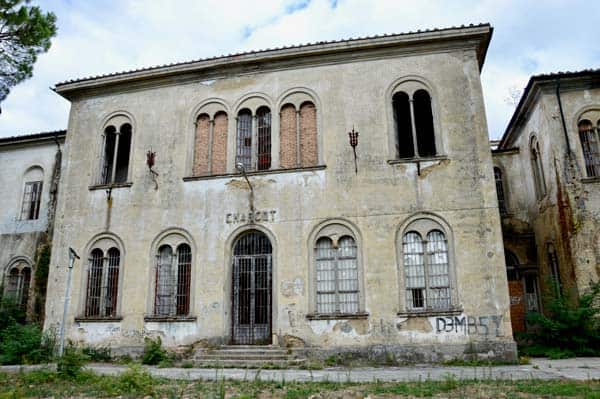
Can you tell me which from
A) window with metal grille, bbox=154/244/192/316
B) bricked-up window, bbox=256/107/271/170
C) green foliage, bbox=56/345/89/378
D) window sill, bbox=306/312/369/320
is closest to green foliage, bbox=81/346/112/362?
window with metal grille, bbox=154/244/192/316

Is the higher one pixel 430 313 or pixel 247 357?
pixel 430 313

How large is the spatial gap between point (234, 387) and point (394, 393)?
108 inches

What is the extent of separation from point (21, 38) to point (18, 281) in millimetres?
10956

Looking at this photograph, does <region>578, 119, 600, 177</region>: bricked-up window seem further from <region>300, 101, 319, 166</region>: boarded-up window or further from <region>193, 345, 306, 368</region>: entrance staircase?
<region>193, 345, 306, 368</region>: entrance staircase

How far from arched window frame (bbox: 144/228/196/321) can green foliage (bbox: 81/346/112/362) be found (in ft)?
4.80

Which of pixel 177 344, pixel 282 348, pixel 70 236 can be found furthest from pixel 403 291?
pixel 70 236

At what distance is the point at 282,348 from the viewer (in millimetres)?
13133

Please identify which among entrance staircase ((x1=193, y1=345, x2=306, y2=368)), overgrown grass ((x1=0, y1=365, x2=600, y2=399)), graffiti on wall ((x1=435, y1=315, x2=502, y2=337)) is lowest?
overgrown grass ((x1=0, y1=365, x2=600, y2=399))

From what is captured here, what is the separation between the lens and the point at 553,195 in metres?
15.6

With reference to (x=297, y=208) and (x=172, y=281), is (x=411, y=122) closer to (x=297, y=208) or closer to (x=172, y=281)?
(x=297, y=208)

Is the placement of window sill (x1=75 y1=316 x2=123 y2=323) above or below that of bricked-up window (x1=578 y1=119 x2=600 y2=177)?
below

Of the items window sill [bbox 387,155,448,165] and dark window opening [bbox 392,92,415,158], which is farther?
dark window opening [bbox 392,92,415,158]

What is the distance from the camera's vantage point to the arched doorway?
45.7 ft

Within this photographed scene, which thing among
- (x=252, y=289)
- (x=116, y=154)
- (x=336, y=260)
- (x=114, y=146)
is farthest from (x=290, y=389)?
(x=114, y=146)
